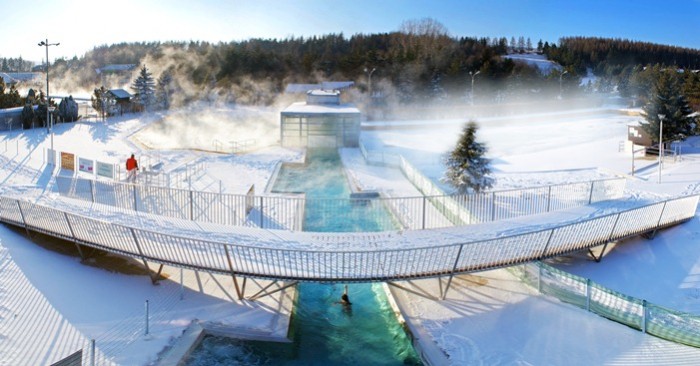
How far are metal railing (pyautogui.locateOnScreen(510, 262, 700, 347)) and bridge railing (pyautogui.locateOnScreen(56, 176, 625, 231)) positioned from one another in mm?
3299

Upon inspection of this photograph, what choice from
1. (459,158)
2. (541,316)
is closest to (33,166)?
(459,158)

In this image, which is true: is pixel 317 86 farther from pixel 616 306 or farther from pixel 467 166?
pixel 616 306

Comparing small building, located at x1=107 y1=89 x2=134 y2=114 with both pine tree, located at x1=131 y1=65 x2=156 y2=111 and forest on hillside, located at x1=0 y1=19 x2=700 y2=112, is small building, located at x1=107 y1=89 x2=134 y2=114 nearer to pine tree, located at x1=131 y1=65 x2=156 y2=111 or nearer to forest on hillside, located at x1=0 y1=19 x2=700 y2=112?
pine tree, located at x1=131 y1=65 x2=156 y2=111

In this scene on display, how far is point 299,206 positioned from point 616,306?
8387 mm

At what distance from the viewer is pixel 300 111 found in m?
30.4

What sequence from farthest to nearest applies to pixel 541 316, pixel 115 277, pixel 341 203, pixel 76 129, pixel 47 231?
pixel 76 129 < pixel 341 203 < pixel 47 231 < pixel 115 277 < pixel 541 316

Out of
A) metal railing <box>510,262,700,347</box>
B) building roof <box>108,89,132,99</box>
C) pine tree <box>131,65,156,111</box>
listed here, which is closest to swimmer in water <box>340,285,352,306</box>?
metal railing <box>510,262,700,347</box>

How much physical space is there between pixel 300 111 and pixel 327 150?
2633 millimetres

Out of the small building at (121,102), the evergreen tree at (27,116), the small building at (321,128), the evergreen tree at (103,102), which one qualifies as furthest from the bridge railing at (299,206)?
the small building at (121,102)

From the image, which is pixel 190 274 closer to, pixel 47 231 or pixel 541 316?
pixel 47 231

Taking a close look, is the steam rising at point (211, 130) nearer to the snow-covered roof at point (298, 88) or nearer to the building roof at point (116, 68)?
the snow-covered roof at point (298, 88)

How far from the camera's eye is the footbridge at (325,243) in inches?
390

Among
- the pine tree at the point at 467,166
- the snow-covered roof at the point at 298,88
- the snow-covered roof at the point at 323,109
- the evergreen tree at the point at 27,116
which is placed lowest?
the pine tree at the point at 467,166

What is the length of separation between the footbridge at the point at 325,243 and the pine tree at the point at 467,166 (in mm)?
4214
